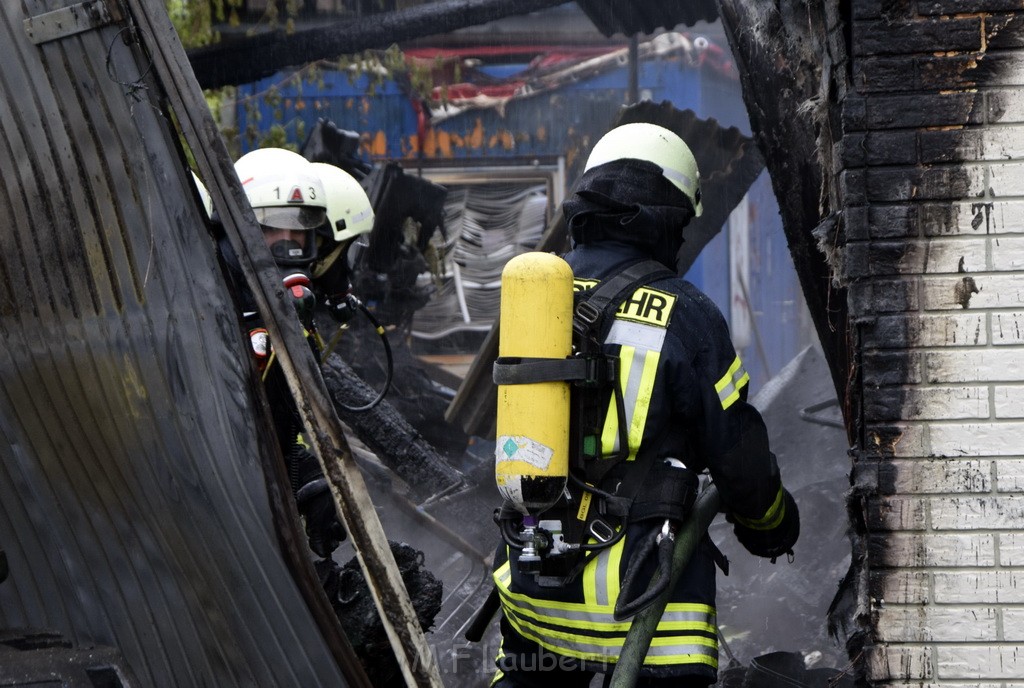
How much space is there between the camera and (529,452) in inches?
101

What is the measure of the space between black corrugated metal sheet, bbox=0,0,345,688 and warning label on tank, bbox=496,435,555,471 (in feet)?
2.04

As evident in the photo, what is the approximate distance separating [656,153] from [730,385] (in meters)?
0.69

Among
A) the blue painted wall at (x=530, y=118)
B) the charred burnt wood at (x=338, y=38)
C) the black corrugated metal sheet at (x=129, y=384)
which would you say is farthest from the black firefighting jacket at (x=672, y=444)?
the blue painted wall at (x=530, y=118)

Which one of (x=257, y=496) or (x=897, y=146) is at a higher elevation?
(x=897, y=146)

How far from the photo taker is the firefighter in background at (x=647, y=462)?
2.68 metres

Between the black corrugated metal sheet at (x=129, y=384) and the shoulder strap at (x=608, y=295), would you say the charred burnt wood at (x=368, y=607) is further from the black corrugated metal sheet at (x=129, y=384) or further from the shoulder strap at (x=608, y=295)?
the shoulder strap at (x=608, y=295)

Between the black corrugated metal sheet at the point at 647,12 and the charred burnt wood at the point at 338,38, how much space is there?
340mm

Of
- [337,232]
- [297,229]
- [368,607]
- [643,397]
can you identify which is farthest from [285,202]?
[643,397]

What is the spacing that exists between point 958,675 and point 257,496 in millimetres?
1819

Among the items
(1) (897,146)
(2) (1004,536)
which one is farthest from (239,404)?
(2) (1004,536)

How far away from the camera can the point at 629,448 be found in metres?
2.70

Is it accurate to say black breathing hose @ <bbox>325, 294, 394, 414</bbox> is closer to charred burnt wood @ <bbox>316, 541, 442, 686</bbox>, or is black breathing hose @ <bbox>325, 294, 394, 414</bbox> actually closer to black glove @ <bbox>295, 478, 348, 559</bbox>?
black glove @ <bbox>295, 478, 348, 559</bbox>

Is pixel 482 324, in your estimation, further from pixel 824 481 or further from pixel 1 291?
pixel 1 291

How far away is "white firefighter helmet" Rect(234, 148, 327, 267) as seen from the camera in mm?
4156
